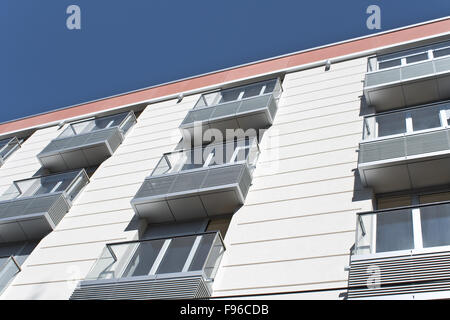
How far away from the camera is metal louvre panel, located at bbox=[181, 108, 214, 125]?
1606cm

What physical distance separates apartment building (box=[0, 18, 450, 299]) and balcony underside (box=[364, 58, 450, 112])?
37mm

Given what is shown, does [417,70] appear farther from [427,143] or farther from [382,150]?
[382,150]

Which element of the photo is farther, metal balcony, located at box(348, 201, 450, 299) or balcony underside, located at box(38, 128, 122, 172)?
balcony underside, located at box(38, 128, 122, 172)

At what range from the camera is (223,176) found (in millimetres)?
12406

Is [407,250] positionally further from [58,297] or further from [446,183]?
[58,297]

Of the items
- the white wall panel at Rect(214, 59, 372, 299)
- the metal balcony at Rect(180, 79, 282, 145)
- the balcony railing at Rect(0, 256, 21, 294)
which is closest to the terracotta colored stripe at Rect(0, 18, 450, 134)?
the metal balcony at Rect(180, 79, 282, 145)

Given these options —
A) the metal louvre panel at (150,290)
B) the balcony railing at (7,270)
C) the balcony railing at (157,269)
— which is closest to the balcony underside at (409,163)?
the balcony railing at (157,269)

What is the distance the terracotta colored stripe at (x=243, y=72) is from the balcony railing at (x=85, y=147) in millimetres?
2333

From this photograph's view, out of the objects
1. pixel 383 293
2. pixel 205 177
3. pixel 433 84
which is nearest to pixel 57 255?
pixel 205 177

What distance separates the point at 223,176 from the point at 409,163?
14.2ft

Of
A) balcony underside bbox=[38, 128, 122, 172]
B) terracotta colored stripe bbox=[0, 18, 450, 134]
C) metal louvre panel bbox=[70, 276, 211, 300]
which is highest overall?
terracotta colored stripe bbox=[0, 18, 450, 134]

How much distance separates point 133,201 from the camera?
1288cm

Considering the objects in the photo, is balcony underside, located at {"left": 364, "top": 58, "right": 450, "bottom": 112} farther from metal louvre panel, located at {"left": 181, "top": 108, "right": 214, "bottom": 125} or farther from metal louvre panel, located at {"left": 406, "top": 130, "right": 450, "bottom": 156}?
metal louvre panel, located at {"left": 181, "top": 108, "right": 214, "bottom": 125}
